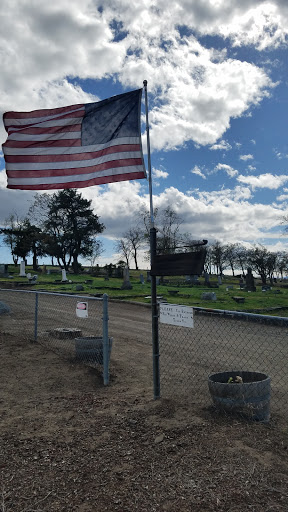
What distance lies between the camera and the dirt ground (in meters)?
2.94

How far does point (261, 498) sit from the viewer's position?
9.46ft

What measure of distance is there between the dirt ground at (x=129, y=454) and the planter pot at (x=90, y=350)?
1105 mm


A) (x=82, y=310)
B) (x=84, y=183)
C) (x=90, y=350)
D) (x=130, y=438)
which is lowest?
(x=130, y=438)

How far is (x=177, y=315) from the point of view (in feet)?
16.7

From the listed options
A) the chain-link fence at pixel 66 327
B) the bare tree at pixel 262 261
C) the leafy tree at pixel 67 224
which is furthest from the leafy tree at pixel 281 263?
the chain-link fence at pixel 66 327

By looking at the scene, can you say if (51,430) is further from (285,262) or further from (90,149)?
(285,262)

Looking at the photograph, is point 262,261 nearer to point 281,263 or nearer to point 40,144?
point 281,263

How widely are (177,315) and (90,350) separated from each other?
2.76 m

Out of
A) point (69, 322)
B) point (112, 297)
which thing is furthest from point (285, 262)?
point (69, 322)

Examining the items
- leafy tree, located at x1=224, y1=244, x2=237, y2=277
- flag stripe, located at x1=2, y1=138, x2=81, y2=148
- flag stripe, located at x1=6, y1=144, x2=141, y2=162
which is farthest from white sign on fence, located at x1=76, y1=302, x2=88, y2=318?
leafy tree, located at x1=224, y1=244, x2=237, y2=277

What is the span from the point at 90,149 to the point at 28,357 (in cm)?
438

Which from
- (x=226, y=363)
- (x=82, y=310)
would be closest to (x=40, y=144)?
(x=82, y=310)

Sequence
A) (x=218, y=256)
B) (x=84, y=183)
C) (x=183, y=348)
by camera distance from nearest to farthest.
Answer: (x=84, y=183) < (x=183, y=348) < (x=218, y=256)

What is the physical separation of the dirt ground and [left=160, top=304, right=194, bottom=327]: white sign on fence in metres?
1.08
